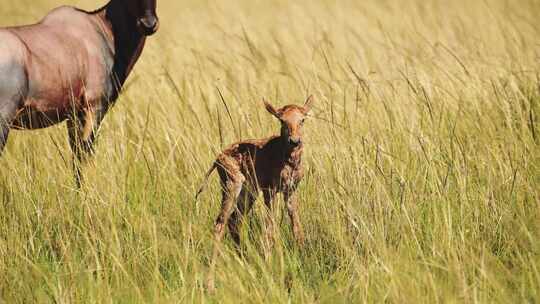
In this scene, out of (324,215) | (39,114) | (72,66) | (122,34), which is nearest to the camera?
(324,215)

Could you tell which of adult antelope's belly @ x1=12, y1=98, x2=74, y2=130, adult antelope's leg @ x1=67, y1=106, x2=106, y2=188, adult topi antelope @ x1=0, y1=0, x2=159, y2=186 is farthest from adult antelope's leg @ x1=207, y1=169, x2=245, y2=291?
adult antelope's belly @ x1=12, y1=98, x2=74, y2=130

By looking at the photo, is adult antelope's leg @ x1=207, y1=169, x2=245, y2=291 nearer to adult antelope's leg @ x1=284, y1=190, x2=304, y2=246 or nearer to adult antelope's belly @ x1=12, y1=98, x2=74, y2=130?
adult antelope's leg @ x1=284, y1=190, x2=304, y2=246

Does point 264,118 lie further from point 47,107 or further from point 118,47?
point 47,107

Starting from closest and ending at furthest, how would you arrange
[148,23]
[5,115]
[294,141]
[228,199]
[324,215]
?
[294,141] → [228,199] → [324,215] → [5,115] → [148,23]

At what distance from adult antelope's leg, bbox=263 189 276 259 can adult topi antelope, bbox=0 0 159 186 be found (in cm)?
112

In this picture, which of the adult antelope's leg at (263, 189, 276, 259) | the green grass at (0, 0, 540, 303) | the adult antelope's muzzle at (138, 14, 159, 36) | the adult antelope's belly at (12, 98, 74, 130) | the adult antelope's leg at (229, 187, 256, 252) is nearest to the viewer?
the green grass at (0, 0, 540, 303)

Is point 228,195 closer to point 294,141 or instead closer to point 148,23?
point 294,141

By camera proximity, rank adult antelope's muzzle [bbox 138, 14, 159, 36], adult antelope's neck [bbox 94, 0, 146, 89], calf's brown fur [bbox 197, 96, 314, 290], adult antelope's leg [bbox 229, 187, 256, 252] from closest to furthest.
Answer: calf's brown fur [bbox 197, 96, 314, 290] < adult antelope's leg [bbox 229, 187, 256, 252] < adult antelope's muzzle [bbox 138, 14, 159, 36] < adult antelope's neck [bbox 94, 0, 146, 89]

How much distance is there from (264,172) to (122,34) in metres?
2.37

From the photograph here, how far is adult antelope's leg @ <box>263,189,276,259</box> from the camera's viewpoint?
413 centimetres

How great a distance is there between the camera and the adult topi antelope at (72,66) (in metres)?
5.19

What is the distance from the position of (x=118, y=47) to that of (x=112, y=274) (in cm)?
268

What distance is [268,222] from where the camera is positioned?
4320 millimetres

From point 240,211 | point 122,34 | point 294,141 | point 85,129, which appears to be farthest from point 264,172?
point 122,34
